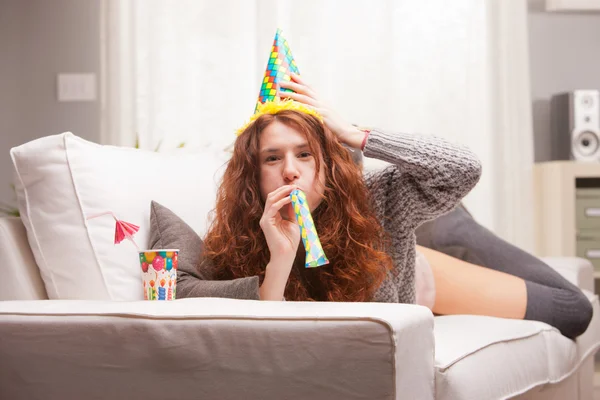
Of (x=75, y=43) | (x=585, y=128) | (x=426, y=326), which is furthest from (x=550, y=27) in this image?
(x=426, y=326)

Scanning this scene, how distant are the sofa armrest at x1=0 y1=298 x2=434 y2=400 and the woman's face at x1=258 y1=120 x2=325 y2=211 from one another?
1.39 ft

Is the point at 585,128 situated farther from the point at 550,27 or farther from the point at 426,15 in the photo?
the point at 426,15

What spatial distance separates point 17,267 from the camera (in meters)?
1.45

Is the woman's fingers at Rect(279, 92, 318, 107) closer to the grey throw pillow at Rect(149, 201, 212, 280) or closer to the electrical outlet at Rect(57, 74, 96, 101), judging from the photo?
the grey throw pillow at Rect(149, 201, 212, 280)

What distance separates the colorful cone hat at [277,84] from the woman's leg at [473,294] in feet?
2.11

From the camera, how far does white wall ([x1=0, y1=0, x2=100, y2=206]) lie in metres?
3.61

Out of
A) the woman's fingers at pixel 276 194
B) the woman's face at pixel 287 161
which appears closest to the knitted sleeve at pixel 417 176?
the woman's face at pixel 287 161

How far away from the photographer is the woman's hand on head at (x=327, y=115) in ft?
5.21

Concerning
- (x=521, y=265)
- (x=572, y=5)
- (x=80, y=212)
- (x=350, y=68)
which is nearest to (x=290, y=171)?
(x=80, y=212)

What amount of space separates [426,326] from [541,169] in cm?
241

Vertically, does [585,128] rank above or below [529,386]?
above

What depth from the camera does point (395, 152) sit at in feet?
5.12

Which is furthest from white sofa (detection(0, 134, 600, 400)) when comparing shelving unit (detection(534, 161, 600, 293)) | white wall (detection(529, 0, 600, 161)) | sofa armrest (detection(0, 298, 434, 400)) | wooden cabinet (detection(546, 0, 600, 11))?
white wall (detection(529, 0, 600, 161))

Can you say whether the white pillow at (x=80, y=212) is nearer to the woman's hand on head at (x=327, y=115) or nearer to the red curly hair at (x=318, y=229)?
the red curly hair at (x=318, y=229)
